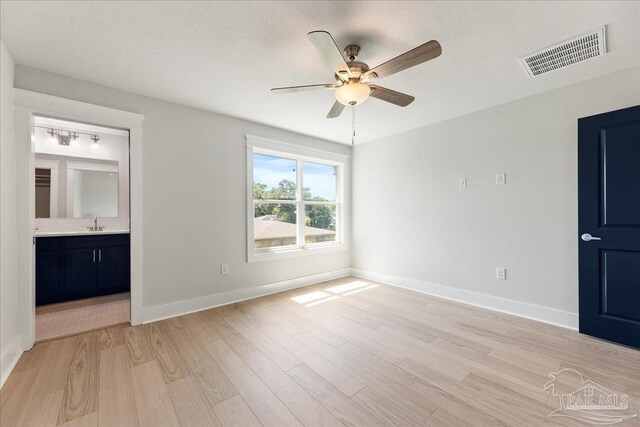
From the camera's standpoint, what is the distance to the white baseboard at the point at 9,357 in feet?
5.82

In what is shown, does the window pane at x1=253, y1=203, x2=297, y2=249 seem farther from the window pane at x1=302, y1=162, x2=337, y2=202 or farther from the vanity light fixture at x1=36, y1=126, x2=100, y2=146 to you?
the vanity light fixture at x1=36, y1=126, x2=100, y2=146

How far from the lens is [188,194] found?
3.06 meters

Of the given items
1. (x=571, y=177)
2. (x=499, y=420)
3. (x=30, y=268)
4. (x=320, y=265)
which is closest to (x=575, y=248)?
(x=571, y=177)

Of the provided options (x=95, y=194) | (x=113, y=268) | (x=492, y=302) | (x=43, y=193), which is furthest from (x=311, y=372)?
(x=43, y=193)

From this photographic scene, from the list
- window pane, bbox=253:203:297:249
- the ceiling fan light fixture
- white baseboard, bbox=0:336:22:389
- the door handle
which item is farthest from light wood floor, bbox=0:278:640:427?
the ceiling fan light fixture

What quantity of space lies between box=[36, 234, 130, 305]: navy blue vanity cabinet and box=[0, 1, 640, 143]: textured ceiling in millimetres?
2301

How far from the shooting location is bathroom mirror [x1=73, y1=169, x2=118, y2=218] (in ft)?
13.1

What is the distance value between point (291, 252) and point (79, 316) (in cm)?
259

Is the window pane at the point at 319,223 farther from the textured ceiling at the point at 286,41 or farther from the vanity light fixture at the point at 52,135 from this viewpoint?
the vanity light fixture at the point at 52,135

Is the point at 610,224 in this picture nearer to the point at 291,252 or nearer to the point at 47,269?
the point at 291,252

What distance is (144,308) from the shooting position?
9.00 ft

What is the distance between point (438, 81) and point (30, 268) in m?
4.03

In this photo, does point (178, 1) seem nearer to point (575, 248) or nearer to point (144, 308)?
point (144, 308)

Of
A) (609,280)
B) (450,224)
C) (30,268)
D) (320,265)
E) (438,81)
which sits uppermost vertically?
(438,81)
